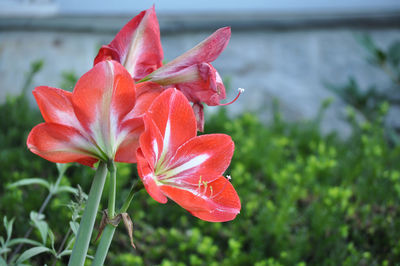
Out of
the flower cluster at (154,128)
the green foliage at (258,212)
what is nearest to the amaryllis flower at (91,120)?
the flower cluster at (154,128)

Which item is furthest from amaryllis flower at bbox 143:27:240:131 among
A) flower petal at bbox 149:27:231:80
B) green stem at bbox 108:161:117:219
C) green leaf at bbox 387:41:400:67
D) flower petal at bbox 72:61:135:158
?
green leaf at bbox 387:41:400:67

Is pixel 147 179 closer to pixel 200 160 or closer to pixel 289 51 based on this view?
pixel 200 160

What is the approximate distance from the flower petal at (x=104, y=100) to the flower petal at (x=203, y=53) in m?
0.11

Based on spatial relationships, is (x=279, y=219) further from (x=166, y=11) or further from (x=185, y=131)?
(x=166, y=11)

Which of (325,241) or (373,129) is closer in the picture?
(325,241)

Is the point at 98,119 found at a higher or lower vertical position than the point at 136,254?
higher

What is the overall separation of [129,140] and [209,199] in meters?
0.21

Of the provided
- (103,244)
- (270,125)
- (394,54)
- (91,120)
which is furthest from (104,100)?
(394,54)

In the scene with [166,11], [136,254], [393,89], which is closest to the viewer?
[136,254]

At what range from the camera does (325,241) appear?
7.07ft

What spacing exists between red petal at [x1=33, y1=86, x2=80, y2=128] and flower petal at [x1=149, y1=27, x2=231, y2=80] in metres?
0.20

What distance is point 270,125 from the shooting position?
3838 mm

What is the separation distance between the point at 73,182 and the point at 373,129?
2.18 metres

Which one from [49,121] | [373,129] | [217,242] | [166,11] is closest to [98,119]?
[49,121]
